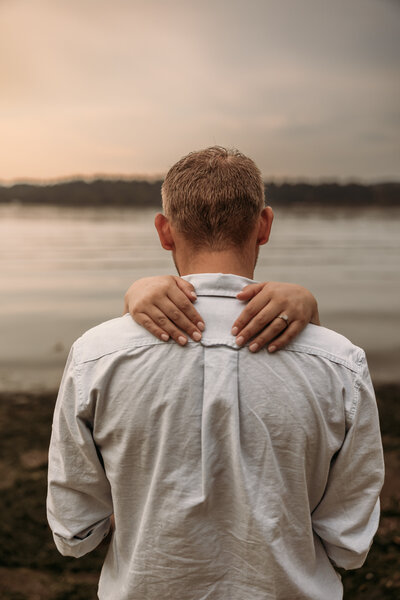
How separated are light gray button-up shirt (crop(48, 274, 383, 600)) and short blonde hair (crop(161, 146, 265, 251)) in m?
0.11

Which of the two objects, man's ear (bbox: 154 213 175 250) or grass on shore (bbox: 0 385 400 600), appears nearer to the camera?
man's ear (bbox: 154 213 175 250)

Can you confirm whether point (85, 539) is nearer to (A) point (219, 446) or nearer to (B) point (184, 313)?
(A) point (219, 446)

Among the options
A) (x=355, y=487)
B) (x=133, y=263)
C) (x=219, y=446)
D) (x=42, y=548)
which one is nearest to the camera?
(x=219, y=446)

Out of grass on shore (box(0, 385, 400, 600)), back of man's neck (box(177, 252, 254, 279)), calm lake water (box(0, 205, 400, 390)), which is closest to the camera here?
back of man's neck (box(177, 252, 254, 279))

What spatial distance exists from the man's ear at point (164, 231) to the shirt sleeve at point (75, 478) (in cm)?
36

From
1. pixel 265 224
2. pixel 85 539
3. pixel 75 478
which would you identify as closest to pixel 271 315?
pixel 265 224

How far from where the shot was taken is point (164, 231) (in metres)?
1.28

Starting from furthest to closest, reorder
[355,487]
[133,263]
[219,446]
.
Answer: [133,263] → [355,487] → [219,446]

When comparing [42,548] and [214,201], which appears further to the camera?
[42,548]

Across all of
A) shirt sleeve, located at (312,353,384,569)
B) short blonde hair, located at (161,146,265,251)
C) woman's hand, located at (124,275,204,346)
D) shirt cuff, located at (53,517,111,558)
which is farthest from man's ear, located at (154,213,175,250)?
shirt cuff, located at (53,517,111,558)

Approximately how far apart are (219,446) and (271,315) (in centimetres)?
30

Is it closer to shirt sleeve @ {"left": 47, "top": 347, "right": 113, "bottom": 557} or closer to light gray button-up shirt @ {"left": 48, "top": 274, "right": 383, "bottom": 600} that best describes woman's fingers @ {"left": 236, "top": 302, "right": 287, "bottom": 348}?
light gray button-up shirt @ {"left": 48, "top": 274, "right": 383, "bottom": 600}

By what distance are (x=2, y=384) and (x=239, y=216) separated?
7.33 meters

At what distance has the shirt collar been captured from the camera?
1171 mm
